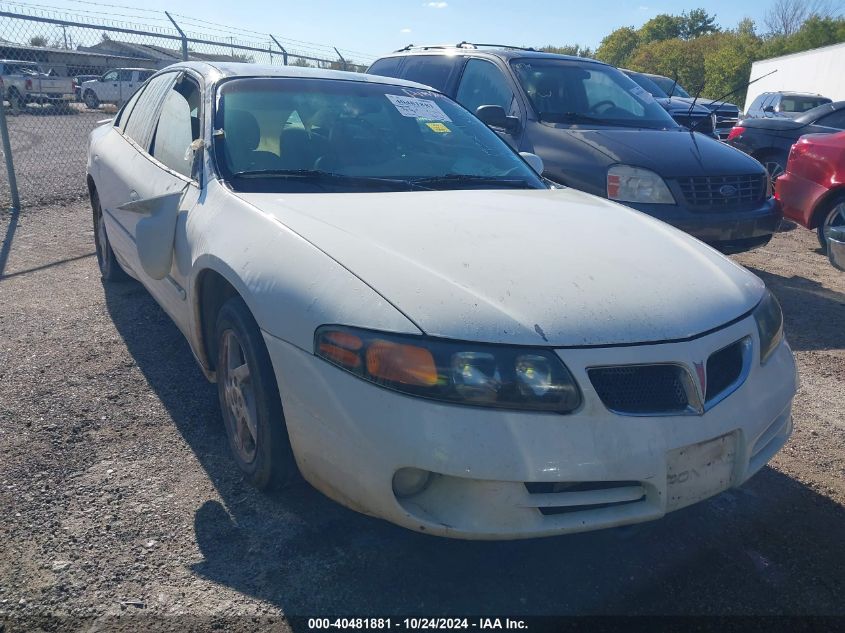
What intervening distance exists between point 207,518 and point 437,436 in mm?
1094

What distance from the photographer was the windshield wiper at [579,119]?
622 centimetres

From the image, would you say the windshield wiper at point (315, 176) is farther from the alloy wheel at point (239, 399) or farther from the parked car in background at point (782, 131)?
the parked car in background at point (782, 131)

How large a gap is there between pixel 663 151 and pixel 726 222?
2.35 ft

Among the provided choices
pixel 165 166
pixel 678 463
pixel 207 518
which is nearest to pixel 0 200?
pixel 165 166

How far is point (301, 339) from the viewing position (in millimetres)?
2318

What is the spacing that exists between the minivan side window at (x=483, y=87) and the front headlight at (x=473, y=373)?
4.69 metres

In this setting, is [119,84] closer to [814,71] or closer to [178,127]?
[178,127]

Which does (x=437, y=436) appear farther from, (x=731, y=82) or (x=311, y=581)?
(x=731, y=82)

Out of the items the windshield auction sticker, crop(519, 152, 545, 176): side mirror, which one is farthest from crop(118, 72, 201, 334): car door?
crop(519, 152, 545, 176): side mirror

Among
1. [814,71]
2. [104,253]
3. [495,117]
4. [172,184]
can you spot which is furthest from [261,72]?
[814,71]

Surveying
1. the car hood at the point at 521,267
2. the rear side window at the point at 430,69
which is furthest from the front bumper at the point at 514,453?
the rear side window at the point at 430,69

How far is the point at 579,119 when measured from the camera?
632cm

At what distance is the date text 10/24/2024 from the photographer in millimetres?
2176

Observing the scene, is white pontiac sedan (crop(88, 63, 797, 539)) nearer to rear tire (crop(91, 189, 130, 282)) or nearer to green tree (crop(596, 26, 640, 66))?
rear tire (crop(91, 189, 130, 282))
